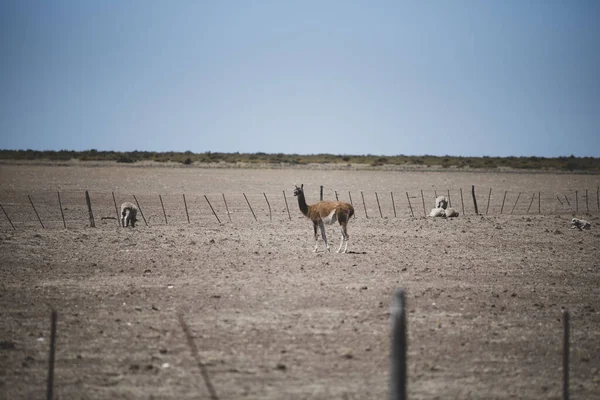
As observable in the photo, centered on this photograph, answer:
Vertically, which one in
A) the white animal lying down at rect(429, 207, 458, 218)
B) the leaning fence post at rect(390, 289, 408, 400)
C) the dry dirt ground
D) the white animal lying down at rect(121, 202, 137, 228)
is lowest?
the dry dirt ground

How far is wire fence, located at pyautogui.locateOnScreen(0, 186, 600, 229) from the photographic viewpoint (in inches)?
1147

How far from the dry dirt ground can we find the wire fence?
94.2 inches

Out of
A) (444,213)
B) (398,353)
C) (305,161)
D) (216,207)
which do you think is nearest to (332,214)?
(444,213)

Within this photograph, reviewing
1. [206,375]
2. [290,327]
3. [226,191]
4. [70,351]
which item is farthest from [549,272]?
[226,191]

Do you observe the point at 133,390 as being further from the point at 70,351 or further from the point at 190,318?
the point at 190,318

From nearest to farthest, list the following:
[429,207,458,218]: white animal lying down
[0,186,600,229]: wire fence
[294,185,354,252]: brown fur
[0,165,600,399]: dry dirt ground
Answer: [0,165,600,399]: dry dirt ground, [294,185,354,252]: brown fur, [0,186,600,229]: wire fence, [429,207,458,218]: white animal lying down

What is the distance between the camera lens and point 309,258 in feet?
63.6

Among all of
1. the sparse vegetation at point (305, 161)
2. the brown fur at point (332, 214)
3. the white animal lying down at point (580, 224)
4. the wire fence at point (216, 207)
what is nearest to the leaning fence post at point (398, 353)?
the brown fur at point (332, 214)

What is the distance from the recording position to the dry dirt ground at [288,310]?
8.90m

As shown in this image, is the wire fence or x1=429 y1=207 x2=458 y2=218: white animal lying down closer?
the wire fence

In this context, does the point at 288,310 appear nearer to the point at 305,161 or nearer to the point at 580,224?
the point at 580,224

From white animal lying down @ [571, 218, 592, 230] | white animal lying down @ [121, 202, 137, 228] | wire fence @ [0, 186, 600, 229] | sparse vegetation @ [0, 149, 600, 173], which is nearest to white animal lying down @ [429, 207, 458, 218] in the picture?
wire fence @ [0, 186, 600, 229]

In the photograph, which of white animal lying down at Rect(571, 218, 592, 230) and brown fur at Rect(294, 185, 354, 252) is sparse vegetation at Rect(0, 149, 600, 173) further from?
brown fur at Rect(294, 185, 354, 252)

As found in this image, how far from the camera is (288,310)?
12867 millimetres
